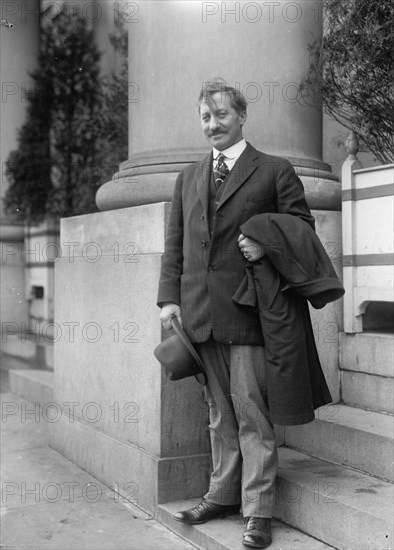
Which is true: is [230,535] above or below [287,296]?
below

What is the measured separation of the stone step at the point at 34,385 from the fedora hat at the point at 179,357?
3499mm

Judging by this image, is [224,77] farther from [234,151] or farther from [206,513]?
[206,513]

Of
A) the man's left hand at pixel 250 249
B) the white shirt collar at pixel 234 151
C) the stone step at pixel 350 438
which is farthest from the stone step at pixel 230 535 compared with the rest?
the white shirt collar at pixel 234 151

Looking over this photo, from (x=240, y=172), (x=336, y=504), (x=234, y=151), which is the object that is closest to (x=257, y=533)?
(x=336, y=504)

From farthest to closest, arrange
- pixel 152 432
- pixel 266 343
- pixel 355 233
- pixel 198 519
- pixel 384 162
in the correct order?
pixel 384 162, pixel 355 233, pixel 152 432, pixel 198 519, pixel 266 343

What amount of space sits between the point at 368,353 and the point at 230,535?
1.49 meters

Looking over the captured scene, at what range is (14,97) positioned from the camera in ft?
38.4

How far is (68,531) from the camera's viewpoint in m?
4.06

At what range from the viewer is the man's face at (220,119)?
363 centimetres

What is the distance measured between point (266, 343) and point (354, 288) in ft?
4.76

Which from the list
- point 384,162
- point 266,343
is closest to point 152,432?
point 266,343

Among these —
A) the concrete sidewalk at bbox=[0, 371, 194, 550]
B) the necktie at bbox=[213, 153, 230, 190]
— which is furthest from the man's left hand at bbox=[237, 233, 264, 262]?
the concrete sidewalk at bbox=[0, 371, 194, 550]

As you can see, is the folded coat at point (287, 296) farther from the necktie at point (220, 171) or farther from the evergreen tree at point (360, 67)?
the evergreen tree at point (360, 67)

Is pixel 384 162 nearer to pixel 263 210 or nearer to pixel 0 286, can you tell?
pixel 263 210
